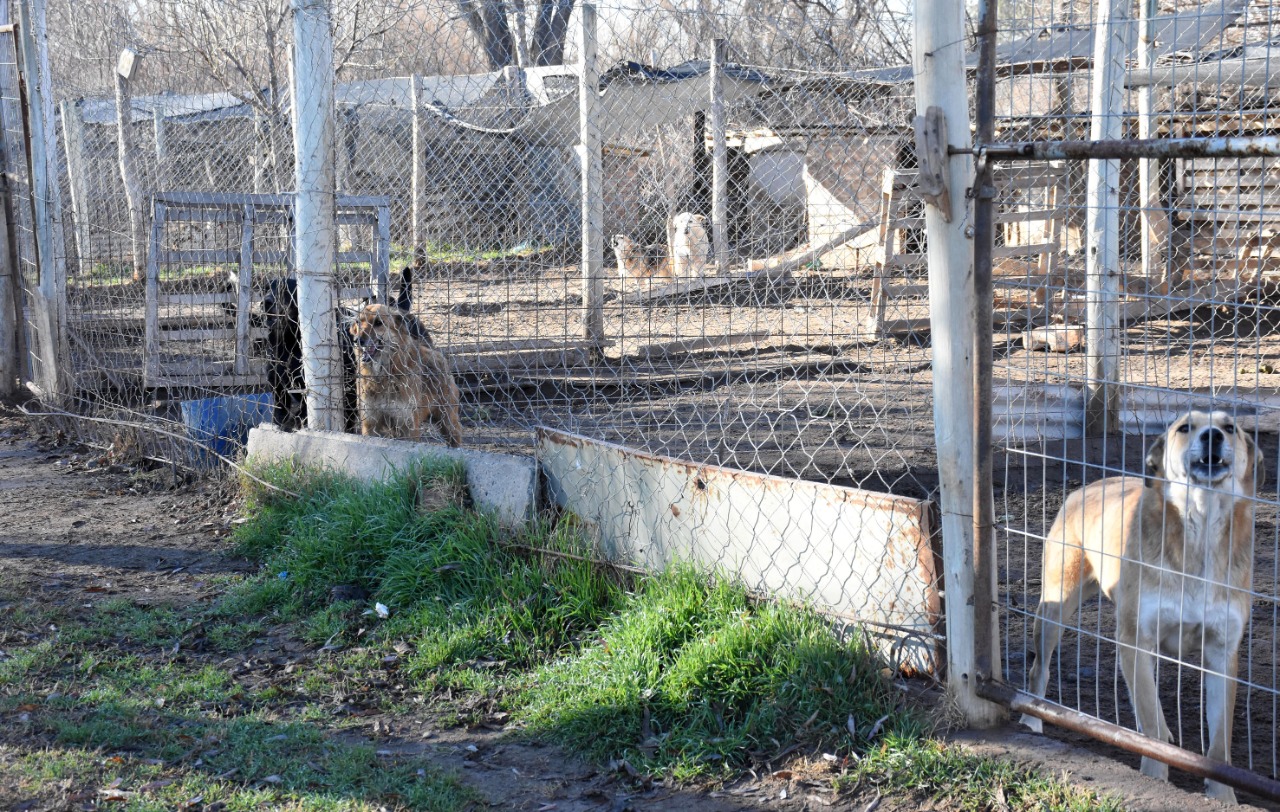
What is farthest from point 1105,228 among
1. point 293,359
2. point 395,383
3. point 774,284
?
point 293,359

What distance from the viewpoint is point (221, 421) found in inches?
245

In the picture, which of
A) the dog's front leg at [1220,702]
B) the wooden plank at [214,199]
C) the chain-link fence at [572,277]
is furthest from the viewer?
the wooden plank at [214,199]

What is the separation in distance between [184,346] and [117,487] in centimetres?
442

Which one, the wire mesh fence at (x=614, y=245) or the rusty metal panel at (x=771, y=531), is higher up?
the wire mesh fence at (x=614, y=245)

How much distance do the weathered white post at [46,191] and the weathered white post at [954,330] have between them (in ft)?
20.5

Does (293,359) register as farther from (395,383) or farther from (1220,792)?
(1220,792)

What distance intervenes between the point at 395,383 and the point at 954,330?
3.92 m

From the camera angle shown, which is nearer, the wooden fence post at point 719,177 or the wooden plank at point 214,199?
the wooden plank at point 214,199

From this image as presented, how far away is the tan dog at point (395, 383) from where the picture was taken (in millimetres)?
6023

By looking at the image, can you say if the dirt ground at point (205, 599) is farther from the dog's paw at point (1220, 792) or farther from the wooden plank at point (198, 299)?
the wooden plank at point (198, 299)

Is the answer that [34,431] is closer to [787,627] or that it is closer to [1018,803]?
[787,627]

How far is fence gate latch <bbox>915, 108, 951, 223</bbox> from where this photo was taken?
2865mm

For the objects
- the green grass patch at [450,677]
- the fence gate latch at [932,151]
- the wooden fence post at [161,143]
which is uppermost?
the wooden fence post at [161,143]

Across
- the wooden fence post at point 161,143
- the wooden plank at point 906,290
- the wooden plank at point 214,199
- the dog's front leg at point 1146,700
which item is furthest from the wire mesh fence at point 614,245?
the dog's front leg at point 1146,700
